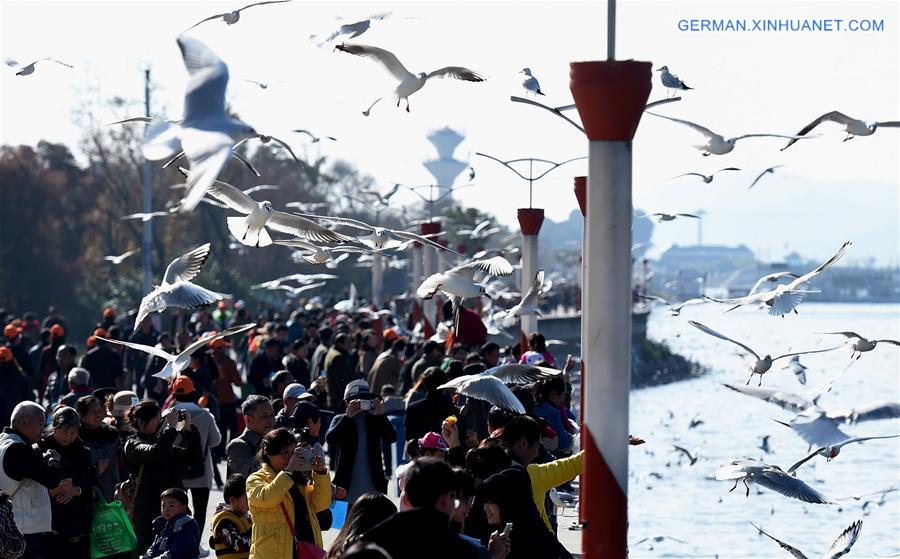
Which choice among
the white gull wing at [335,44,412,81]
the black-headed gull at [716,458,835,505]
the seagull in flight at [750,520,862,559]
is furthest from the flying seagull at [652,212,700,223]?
the seagull in flight at [750,520,862,559]

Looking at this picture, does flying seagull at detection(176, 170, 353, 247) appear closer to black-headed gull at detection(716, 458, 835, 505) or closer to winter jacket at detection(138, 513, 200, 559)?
winter jacket at detection(138, 513, 200, 559)

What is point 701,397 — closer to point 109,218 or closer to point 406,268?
point 406,268

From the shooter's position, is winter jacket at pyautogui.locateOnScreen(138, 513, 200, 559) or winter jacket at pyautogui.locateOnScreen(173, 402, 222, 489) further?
winter jacket at pyautogui.locateOnScreen(173, 402, 222, 489)

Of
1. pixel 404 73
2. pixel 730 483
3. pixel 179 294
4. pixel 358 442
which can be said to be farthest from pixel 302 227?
pixel 730 483

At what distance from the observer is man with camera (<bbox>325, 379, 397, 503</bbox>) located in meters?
10.4

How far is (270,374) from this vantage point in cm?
1664

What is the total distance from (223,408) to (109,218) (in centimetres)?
3984

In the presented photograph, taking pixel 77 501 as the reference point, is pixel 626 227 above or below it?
above

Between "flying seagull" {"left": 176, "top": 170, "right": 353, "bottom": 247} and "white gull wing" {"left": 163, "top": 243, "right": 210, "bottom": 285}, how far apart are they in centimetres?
86

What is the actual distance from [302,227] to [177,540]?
286cm

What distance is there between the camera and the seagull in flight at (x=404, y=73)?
10.0m

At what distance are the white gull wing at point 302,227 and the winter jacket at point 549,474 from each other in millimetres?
2697

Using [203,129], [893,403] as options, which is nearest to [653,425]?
[893,403]

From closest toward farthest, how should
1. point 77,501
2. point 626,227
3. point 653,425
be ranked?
point 626,227, point 77,501, point 653,425
